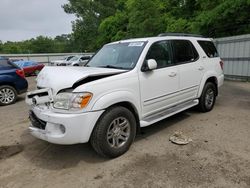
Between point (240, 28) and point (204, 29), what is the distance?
2087 millimetres

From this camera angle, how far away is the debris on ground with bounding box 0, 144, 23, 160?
4125 millimetres

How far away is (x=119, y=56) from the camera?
15.2ft

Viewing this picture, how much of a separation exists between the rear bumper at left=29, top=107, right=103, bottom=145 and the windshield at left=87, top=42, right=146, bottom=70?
122 centimetres

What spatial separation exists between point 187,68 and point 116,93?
6.93ft

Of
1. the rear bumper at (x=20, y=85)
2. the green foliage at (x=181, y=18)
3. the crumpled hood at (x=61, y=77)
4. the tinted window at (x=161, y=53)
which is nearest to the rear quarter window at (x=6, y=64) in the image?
the rear bumper at (x=20, y=85)

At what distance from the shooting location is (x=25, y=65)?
20.1 meters

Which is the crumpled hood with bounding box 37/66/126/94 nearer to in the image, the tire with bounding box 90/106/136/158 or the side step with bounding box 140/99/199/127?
the tire with bounding box 90/106/136/158

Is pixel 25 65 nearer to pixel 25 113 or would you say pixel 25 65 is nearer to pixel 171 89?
pixel 25 113

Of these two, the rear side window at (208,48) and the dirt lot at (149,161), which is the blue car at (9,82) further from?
the rear side window at (208,48)

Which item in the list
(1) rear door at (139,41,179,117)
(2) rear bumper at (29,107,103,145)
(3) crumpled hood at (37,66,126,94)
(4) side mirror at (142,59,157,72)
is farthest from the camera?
(1) rear door at (139,41,179,117)

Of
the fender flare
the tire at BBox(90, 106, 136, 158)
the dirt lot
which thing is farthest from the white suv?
the dirt lot

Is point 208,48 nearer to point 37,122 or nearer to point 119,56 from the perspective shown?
point 119,56

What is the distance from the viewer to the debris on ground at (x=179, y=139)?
167 inches

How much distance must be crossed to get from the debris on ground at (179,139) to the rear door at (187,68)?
836 mm
